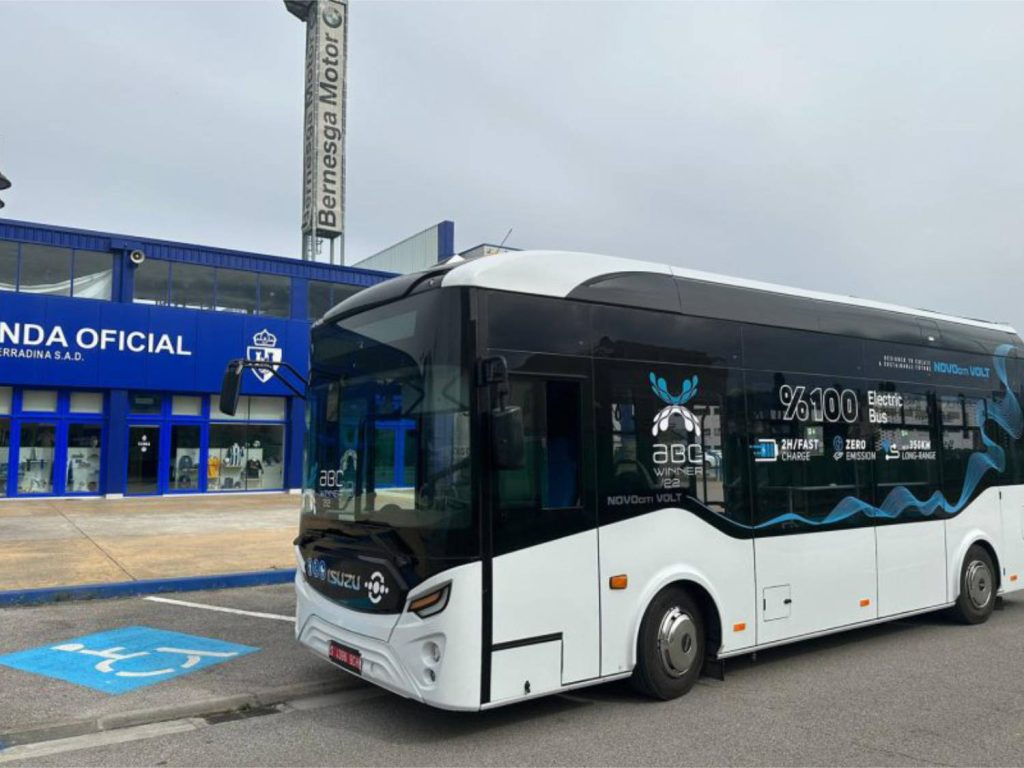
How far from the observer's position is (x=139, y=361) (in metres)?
23.0

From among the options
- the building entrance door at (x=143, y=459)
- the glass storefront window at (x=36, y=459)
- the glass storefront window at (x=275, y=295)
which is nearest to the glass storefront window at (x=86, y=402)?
the glass storefront window at (x=36, y=459)

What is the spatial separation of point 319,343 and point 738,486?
3555 millimetres

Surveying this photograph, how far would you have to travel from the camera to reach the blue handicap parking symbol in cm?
604

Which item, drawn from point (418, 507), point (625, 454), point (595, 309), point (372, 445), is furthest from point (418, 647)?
point (595, 309)

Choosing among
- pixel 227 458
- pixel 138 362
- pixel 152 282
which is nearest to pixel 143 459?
pixel 227 458

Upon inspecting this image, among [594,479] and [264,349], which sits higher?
[264,349]

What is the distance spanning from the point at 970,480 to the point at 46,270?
77.0 ft

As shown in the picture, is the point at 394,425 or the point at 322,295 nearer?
the point at 394,425

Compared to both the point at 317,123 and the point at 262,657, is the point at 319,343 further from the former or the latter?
the point at 317,123

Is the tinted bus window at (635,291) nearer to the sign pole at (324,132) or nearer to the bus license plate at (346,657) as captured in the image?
the bus license plate at (346,657)

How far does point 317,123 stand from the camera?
1271 inches

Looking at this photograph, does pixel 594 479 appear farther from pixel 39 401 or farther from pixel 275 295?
pixel 275 295

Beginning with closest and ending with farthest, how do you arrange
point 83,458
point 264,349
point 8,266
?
point 8,266 → point 83,458 → point 264,349

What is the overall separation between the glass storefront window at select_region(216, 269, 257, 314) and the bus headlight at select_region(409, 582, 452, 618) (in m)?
22.2
